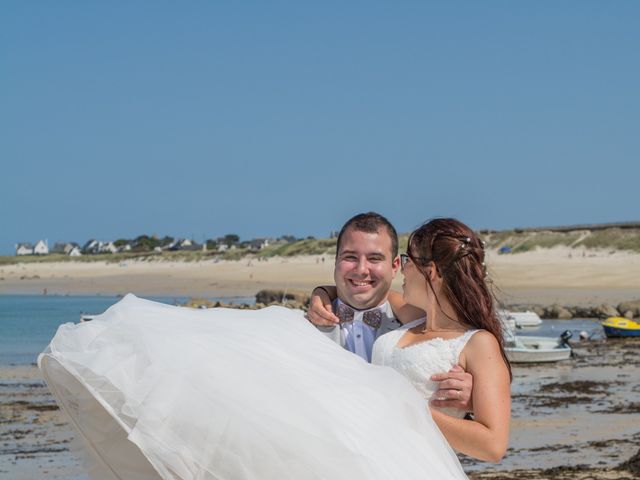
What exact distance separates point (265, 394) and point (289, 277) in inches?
2410

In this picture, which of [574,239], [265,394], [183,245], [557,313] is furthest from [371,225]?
[183,245]

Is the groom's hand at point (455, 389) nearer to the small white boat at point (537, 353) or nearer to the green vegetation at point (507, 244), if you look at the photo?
the small white boat at point (537, 353)

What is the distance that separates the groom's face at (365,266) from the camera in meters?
4.87

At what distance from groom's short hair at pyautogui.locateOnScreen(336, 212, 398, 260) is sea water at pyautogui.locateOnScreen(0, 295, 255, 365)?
22484 mm

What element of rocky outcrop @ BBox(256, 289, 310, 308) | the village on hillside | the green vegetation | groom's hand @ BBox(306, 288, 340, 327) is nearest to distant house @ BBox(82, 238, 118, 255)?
the village on hillside

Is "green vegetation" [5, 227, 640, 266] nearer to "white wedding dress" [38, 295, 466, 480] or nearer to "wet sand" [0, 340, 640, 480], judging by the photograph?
"wet sand" [0, 340, 640, 480]

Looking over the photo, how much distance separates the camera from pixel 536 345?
83.7ft

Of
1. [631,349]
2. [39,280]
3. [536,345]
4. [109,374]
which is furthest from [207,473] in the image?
[39,280]

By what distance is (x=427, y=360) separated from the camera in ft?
13.6

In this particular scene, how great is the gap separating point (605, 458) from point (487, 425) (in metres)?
8.66

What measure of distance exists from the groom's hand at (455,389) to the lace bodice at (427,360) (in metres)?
0.03

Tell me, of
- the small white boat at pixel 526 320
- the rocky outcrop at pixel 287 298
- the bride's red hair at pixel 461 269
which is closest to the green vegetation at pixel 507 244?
the rocky outcrop at pixel 287 298

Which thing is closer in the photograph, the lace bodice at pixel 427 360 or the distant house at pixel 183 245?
the lace bodice at pixel 427 360

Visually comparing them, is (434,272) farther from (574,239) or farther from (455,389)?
(574,239)
